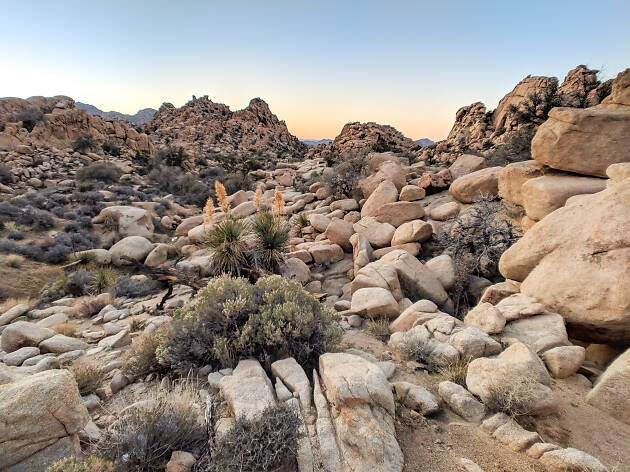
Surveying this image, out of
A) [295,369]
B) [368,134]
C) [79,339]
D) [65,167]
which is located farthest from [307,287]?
[368,134]

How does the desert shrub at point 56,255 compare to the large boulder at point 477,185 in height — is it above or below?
below

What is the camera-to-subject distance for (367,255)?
291 inches

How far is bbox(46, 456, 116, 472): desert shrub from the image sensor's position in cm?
161

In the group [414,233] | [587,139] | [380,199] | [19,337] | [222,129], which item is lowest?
[19,337]

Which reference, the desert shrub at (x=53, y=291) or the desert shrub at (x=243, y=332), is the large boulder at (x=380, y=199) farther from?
the desert shrub at (x=53, y=291)

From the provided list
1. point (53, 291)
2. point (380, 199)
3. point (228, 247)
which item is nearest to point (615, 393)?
point (228, 247)

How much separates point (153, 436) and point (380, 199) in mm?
8377

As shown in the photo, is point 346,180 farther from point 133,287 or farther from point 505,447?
point 505,447

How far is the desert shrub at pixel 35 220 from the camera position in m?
11.0

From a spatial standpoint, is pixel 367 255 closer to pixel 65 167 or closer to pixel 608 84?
pixel 65 167

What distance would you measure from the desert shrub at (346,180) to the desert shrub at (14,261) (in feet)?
36.2

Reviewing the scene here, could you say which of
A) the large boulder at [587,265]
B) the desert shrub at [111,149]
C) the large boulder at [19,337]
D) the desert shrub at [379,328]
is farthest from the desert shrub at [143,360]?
the desert shrub at [111,149]

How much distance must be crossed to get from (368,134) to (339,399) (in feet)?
140

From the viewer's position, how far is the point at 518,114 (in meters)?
17.8
